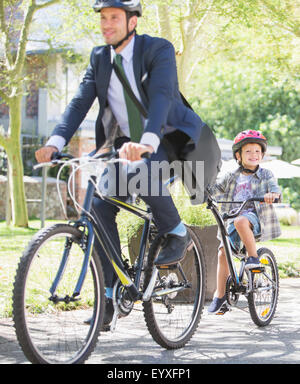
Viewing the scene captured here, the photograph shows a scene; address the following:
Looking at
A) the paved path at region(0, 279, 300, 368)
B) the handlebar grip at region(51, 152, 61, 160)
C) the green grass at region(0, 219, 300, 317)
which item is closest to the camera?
the handlebar grip at region(51, 152, 61, 160)

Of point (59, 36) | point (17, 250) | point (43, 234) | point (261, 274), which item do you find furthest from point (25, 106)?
point (43, 234)

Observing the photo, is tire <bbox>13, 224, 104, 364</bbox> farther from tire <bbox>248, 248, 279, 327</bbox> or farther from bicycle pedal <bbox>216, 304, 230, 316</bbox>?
tire <bbox>248, 248, 279, 327</bbox>

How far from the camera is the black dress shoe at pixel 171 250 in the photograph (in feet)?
13.7

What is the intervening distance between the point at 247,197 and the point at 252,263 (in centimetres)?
57

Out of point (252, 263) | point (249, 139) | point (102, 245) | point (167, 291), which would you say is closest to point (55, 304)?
point (102, 245)

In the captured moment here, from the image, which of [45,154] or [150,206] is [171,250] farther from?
[45,154]

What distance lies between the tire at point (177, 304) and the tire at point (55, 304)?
549 mm

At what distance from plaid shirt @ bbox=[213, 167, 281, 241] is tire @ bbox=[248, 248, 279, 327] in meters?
0.17

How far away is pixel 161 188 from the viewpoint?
4.00 metres

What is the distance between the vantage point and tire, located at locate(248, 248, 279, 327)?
529 cm

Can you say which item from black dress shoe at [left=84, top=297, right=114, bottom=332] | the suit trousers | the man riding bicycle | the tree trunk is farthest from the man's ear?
the tree trunk

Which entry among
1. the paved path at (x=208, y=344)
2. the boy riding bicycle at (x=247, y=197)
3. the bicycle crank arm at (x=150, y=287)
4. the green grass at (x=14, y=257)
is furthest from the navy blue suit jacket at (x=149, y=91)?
the green grass at (x=14, y=257)

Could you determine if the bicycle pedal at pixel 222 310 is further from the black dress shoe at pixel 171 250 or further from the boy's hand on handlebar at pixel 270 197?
the black dress shoe at pixel 171 250

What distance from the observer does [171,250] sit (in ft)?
13.8
